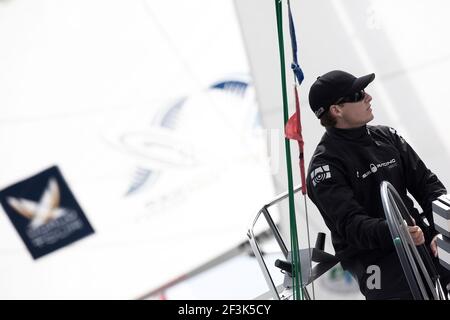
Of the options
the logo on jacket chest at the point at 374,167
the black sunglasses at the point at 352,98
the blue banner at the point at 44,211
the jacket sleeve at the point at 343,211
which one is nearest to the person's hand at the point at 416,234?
the jacket sleeve at the point at 343,211

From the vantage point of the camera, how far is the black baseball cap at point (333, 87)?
5.42ft

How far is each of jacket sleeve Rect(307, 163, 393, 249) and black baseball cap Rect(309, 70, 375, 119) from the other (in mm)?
126

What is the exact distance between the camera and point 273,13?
9.23 feet

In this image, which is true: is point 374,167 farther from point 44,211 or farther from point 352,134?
point 44,211

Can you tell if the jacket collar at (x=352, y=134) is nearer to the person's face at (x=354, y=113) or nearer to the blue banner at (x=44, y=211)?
the person's face at (x=354, y=113)

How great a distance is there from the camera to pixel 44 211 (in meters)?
3.43

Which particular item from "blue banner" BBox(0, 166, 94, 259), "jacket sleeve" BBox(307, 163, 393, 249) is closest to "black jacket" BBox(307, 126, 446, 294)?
"jacket sleeve" BBox(307, 163, 393, 249)

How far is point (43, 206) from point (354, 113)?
2037 millimetres

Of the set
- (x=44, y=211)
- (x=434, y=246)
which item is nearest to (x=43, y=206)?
(x=44, y=211)

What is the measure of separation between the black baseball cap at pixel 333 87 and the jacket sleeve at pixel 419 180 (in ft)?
0.56

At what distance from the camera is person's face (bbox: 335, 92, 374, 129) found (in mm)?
1668

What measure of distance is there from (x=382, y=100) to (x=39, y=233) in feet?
5.35

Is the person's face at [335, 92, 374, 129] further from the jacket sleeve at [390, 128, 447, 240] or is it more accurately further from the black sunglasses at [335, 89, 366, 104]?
the jacket sleeve at [390, 128, 447, 240]
